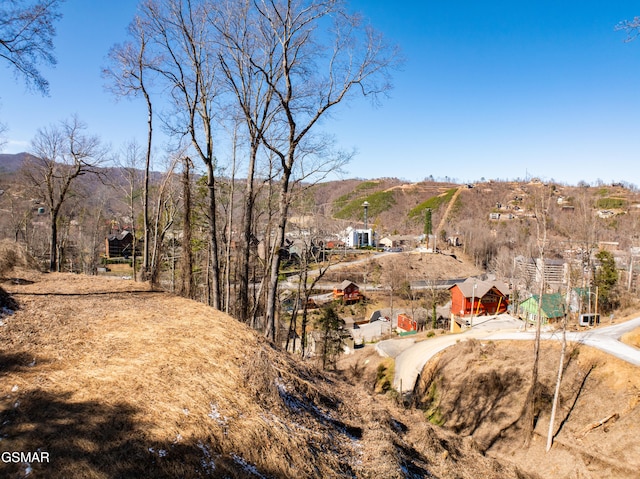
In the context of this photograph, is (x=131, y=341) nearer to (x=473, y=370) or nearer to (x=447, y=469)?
(x=447, y=469)

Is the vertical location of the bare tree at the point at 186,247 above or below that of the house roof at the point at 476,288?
above

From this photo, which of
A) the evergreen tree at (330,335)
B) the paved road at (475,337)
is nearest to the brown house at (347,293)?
the paved road at (475,337)

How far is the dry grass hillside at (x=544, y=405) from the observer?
38.8 ft

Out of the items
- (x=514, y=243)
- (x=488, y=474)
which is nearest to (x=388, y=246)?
(x=514, y=243)

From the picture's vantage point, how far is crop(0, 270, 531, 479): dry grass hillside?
10.8ft

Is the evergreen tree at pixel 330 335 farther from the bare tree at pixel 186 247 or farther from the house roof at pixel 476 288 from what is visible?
the house roof at pixel 476 288

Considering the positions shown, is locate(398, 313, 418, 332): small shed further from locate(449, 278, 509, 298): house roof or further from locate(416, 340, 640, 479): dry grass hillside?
locate(416, 340, 640, 479): dry grass hillside

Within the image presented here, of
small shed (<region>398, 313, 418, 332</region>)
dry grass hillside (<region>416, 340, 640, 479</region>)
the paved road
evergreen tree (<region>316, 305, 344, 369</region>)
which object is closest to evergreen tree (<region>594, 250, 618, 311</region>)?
the paved road

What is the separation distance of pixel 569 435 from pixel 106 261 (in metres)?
55.6

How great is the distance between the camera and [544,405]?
14.5 meters

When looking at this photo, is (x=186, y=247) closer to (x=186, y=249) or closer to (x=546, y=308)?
(x=186, y=249)

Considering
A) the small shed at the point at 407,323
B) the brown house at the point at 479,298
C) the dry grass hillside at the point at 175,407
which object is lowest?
the small shed at the point at 407,323

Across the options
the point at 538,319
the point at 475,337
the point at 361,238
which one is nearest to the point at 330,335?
the point at 475,337

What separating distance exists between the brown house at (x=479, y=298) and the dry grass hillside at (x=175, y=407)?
26766mm
